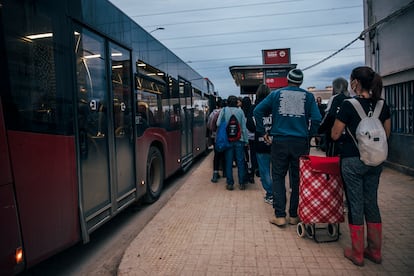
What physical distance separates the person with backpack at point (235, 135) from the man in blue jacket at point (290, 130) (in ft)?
7.20

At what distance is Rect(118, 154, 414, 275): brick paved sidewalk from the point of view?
11.5 ft

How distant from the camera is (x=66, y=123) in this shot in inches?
136

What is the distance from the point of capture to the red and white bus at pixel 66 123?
2.79 meters

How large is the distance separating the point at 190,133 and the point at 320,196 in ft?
22.4

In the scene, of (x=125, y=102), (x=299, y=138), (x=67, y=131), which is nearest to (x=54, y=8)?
(x=67, y=131)

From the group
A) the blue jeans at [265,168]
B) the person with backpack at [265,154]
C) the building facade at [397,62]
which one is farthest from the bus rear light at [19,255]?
the building facade at [397,62]

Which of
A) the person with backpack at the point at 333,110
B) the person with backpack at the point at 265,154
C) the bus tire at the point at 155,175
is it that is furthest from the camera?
the bus tire at the point at 155,175

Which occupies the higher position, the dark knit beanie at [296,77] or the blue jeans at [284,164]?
the dark knit beanie at [296,77]

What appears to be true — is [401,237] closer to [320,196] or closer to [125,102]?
[320,196]

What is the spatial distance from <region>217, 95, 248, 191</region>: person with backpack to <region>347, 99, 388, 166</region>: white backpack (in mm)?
3626

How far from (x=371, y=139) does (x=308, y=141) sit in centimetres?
133

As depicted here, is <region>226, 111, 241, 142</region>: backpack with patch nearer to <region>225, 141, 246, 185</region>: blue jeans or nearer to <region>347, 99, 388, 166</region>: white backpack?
<region>225, 141, 246, 185</region>: blue jeans

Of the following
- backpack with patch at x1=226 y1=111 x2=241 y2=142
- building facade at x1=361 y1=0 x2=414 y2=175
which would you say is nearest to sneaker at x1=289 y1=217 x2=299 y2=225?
backpack with patch at x1=226 y1=111 x2=241 y2=142

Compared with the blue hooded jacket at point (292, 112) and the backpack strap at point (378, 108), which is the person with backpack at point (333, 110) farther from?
the backpack strap at point (378, 108)
